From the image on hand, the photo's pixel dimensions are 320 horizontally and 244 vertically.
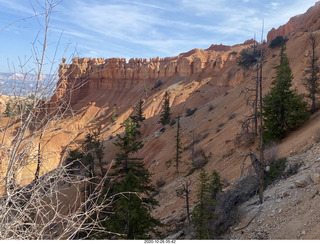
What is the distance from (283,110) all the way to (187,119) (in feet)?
66.4

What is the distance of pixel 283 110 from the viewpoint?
15.0 meters

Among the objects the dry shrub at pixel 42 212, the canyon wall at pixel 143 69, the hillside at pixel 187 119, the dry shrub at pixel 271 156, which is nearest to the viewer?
the dry shrub at pixel 42 212

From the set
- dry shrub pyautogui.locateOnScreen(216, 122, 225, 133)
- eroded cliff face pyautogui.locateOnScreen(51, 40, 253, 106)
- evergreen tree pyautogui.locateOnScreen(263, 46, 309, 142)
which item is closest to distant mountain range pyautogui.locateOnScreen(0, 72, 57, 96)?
evergreen tree pyautogui.locateOnScreen(263, 46, 309, 142)

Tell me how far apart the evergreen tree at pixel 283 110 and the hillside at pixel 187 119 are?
0.75 m

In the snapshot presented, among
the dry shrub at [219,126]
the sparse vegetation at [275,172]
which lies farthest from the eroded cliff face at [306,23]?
the sparse vegetation at [275,172]

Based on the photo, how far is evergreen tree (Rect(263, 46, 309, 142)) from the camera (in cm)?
1462

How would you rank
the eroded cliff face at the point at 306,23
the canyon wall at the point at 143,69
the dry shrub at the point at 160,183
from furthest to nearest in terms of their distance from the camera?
1. the canyon wall at the point at 143,69
2. the eroded cliff face at the point at 306,23
3. the dry shrub at the point at 160,183

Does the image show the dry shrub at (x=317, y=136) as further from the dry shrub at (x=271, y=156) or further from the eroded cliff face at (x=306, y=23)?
the eroded cliff face at (x=306, y=23)

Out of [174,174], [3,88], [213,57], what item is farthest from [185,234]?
[213,57]

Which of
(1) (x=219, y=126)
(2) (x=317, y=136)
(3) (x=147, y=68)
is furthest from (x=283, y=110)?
(3) (x=147, y=68)

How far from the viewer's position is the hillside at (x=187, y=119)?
13.2 feet

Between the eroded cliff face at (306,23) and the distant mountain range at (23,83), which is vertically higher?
the eroded cliff face at (306,23)

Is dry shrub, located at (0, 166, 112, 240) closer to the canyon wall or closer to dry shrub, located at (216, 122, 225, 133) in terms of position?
dry shrub, located at (216, 122, 225, 133)

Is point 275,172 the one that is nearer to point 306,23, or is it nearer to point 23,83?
point 23,83
